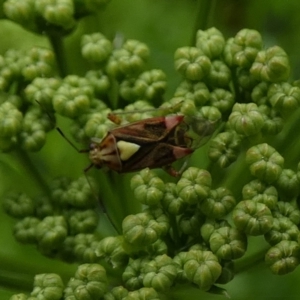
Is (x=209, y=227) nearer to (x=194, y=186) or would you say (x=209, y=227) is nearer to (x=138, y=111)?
(x=194, y=186)

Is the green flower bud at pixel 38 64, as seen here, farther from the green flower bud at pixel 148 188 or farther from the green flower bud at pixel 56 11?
the green flower bud at pixel 148 188

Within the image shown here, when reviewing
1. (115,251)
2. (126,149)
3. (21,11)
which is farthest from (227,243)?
(21,11)

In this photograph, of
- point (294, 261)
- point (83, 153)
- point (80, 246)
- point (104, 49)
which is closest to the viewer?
point (294, 261)

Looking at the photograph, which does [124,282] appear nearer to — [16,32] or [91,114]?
[91,114]

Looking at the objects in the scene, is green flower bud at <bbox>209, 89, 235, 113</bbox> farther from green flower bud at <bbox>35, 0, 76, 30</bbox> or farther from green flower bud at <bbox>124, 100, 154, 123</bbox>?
green flower bud at <bbox>35, 0, 76, 30</bbox>

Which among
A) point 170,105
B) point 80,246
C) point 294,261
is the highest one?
point 170,105

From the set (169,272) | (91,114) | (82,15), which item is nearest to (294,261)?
(169,272)

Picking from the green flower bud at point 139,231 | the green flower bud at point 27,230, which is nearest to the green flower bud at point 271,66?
the green flower bud at point 139,231

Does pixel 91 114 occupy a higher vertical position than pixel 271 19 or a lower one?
lower
